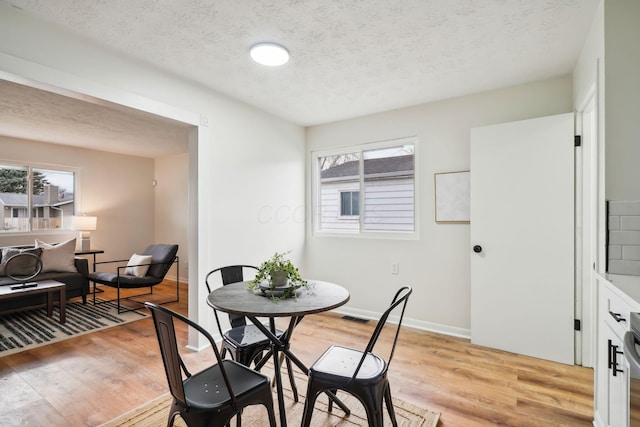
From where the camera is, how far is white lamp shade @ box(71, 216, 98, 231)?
5254mm

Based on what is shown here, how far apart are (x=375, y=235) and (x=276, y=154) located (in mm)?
1513

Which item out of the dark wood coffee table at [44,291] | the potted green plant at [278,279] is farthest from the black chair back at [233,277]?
the dark wood coffee table at [44,291]

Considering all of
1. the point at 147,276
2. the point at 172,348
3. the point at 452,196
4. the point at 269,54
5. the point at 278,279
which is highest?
the point at 269,54

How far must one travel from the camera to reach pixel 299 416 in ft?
6.40

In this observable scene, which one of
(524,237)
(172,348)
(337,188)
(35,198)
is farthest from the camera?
(35,198)

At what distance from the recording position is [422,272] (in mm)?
3477

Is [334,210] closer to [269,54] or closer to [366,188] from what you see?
[366,188]

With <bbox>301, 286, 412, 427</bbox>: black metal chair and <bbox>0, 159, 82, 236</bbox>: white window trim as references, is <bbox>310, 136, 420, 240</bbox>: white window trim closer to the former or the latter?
<bbox>301, 286, 412, 427</bbox>: black metal chair

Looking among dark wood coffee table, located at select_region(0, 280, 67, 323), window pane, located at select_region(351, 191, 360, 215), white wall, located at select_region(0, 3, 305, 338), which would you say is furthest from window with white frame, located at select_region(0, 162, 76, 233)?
window pane, located at select_region(351, 191, 360, 215)

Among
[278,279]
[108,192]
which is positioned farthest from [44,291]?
[278,279]

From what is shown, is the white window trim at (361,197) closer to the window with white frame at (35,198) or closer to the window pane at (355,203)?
the window pane at (355,203)

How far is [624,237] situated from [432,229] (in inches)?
68.0

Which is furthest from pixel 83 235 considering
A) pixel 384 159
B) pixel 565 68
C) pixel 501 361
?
pixel 565 68

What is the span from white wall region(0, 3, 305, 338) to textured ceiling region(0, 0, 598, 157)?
13 cm
